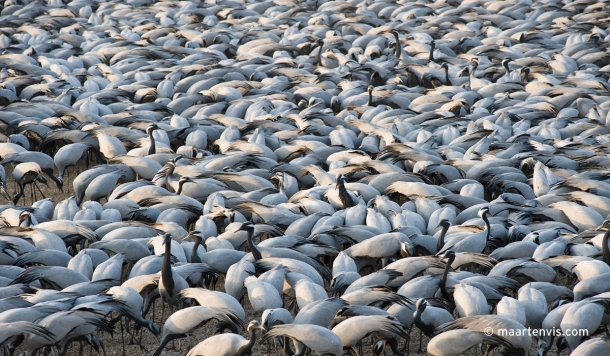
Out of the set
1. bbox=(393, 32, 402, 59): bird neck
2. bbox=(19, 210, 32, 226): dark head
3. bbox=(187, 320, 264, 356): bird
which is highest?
bbox=(187, 320, 264, 356): bird

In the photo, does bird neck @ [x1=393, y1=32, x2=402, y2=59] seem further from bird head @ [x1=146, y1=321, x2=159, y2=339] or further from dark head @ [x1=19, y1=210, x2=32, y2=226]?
bird head @ [x1=146, y1=321, x2=159, y2=339]

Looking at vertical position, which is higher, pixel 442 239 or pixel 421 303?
pixel 421 303

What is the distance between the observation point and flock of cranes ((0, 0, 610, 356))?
5613 mm

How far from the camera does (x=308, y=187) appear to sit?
344 inches

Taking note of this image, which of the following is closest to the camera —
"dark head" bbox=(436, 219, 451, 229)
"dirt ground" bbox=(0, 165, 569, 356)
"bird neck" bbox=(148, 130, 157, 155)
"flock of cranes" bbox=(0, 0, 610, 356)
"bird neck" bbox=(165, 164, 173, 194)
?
"flock of cranes" bbox=(0, 0, 610, 356)

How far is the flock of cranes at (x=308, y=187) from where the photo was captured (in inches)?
221

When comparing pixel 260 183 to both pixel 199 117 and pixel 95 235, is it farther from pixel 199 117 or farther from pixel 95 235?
pixel 199 117

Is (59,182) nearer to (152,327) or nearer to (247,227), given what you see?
(247,227)

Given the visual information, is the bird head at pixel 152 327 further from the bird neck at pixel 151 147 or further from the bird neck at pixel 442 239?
the bird neck at pixel 151 147

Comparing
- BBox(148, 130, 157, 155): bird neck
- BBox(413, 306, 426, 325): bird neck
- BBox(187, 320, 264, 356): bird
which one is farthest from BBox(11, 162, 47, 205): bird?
BBox(413, 306, 426, 325): bird neck

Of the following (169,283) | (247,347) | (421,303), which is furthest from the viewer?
(169,283)

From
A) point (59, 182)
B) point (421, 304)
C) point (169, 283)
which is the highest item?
point (421, 304)

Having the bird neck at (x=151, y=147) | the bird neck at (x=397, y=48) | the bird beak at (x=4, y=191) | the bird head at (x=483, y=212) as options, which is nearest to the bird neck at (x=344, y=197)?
the bird head at (x=483, y=212)
